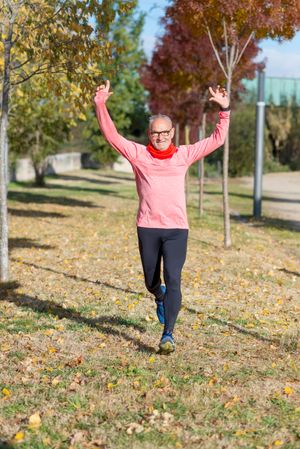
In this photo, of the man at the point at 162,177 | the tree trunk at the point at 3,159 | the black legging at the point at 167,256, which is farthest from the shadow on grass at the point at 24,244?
the man at the point at 162,177

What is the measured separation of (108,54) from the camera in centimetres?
934

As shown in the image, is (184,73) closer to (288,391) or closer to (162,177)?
(162,177)

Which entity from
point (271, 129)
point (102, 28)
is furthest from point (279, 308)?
point (271, 129)

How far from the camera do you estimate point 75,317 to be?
727cm

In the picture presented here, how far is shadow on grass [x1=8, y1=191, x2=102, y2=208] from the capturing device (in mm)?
23344

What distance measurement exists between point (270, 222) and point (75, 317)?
39.0 feet

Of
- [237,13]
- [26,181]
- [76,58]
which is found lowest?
[26,181]

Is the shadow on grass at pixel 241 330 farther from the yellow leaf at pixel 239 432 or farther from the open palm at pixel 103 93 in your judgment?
the open palm at pixel 103 93

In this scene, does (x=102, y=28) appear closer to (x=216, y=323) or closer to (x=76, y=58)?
(x=76, y=58)

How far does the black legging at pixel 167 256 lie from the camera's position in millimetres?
5500

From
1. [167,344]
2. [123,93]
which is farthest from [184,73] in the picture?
[123,93]

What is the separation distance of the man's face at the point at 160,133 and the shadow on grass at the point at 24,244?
25.0 feet

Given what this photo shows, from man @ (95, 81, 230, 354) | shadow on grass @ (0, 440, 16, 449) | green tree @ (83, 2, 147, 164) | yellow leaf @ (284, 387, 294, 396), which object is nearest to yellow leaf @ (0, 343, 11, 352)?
man @ (95, 81, 230, 354)

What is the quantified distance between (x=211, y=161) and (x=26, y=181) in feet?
56.3
